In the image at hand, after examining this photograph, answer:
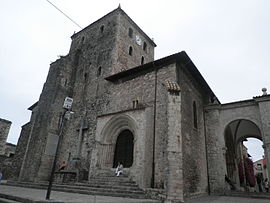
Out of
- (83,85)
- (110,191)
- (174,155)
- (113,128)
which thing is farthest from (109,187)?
(83,85)

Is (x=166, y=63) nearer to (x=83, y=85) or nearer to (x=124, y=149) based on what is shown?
(x=124, y=149)

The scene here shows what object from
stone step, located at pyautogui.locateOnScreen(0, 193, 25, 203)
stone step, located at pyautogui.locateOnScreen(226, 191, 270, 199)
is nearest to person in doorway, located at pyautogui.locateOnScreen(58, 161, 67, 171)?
stone step, located at pyautogui.locateOnScreen(0, 193, 25, 203)

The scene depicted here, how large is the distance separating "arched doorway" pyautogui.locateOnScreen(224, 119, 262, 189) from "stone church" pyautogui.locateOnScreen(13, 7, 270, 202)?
0.08 metres

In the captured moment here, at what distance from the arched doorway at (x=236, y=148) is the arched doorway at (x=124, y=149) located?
7200mm

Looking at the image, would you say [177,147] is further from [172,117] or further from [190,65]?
[190,65]

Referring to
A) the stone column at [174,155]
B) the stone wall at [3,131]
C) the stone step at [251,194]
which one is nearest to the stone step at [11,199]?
the stone column at [174,155]

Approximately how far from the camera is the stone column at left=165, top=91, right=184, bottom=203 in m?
7.63

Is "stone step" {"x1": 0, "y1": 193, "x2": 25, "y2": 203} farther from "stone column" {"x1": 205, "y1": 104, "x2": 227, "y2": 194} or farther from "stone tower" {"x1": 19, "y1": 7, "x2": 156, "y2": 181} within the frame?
"stone column" {"x1": 205, "y1": 104, "x2": 227, "y2": 194}

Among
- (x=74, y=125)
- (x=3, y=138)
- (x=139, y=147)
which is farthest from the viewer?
(x=3, y=138)

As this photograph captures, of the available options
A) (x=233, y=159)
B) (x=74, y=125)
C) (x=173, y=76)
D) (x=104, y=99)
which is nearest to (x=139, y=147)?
(x=173, y=76)

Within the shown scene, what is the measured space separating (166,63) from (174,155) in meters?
5.53

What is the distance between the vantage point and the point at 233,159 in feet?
49.5

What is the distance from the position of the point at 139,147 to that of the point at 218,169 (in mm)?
5603

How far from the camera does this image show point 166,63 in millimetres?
11453
